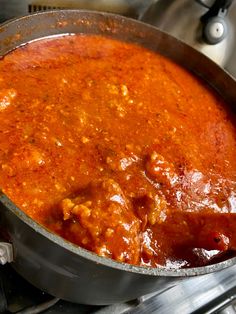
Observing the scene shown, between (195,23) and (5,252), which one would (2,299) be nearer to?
(5,252)

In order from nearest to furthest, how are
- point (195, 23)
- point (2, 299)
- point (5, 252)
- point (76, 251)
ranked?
1. point (76, 251)
2. point (5, 252)
3. point (2, 299)
4. point (195, 23)

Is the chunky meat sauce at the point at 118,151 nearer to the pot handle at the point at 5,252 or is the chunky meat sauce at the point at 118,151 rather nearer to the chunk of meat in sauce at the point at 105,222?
the chunk of meat in sauce at the point at 105,222

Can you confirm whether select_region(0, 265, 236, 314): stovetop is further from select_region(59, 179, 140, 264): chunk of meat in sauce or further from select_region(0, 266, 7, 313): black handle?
select_region(59, 179, 140, 264): chunk of meat in sauce

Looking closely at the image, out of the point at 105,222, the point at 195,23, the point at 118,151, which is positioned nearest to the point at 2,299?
the point at 105,222

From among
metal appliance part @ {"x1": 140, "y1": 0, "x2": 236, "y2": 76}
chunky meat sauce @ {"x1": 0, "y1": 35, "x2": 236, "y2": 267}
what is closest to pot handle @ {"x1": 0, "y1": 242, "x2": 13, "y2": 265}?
chunky meat sauce @ {"x1": 0, "y1": 35, "x2": 236, "y2": 267}

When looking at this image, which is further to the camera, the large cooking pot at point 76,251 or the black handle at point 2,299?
the black handle at point 2,299

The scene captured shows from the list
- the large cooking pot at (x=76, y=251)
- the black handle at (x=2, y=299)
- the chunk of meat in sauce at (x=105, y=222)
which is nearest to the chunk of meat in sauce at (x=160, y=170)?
the chunk of meat in sauce at (x=105, y=222)

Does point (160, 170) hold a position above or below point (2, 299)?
above

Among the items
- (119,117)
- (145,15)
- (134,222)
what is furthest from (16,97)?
(145,15)
